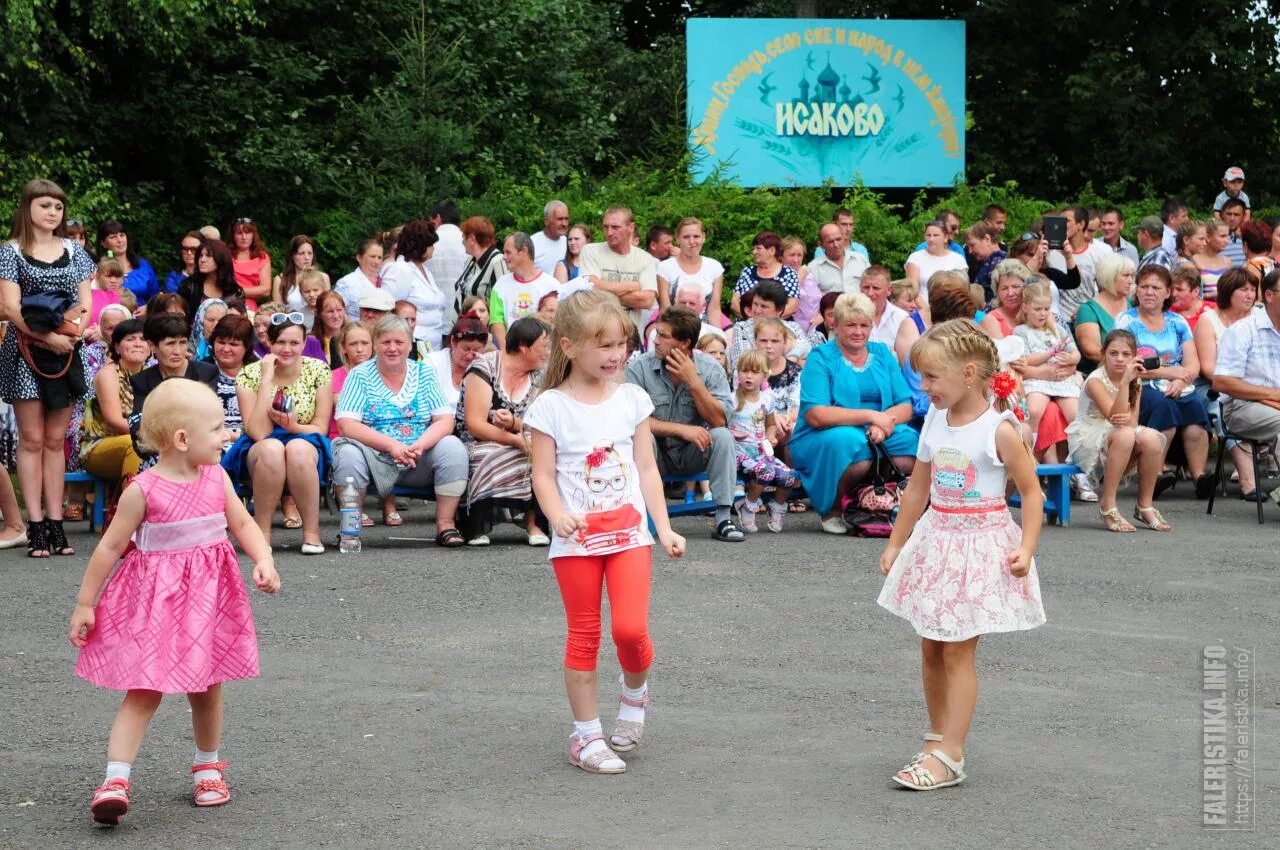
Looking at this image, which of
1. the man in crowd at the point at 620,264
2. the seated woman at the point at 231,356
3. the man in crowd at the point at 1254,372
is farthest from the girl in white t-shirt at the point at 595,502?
the man in crowd at the point at 620,264

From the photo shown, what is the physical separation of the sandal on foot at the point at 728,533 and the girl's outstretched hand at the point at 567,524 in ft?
16.9

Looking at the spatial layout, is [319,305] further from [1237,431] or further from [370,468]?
[1237,431]

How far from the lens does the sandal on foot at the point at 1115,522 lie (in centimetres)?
1141

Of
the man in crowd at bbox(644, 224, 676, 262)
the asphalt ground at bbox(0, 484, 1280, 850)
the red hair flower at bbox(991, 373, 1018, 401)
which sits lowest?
the asphalt ground at bbox(0, 484, 1280, 850)

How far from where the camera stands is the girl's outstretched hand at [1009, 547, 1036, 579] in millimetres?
5527

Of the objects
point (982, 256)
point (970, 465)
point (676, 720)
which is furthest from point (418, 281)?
point (970, 465)

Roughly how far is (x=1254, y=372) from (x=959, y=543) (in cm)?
774

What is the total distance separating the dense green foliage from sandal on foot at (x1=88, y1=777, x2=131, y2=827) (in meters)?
14.8

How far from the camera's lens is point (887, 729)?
20.5ft

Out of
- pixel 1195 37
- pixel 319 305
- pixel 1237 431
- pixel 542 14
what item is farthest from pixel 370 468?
pixel 1195 37

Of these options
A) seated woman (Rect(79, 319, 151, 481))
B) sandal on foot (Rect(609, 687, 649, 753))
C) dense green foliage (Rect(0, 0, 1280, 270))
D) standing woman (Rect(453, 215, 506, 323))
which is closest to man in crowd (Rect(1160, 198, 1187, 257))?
dense green foliage (Rect(0, 0, 1280, 270))

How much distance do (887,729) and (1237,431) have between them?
7.30 m

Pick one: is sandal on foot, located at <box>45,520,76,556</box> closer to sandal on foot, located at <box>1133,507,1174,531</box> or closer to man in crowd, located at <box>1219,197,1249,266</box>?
sandal on foot, located at <box>1133,507,1174,531</box>

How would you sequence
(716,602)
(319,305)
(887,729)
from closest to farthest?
1. (887,729)
2. (716,602)
3. (319,305)
